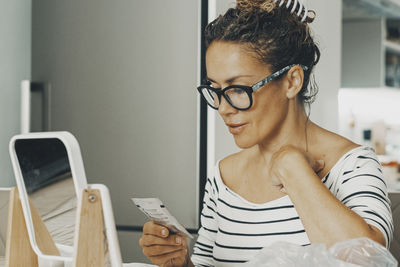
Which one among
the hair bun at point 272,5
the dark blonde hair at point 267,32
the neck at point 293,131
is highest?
the hair bun at point 272,5

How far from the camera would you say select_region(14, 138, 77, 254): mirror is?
Answer: 799mm

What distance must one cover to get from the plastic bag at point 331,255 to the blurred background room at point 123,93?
3.30 ft

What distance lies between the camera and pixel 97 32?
201cm

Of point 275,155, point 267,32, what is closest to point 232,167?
point 275,155

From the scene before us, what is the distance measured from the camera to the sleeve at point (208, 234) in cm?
138

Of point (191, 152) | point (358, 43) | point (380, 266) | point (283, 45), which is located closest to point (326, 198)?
point (380, 266)

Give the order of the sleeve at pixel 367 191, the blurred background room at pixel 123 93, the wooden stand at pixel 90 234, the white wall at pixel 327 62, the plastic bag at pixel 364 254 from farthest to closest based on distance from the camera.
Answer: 1. the white wall at pixel 327 62
2. the blurred background room at pixel 123 93
3. the sleeve at pixel 367 191
4. the plastic bag at pixel 364 254
5. the wooden stand at pixel 90 234

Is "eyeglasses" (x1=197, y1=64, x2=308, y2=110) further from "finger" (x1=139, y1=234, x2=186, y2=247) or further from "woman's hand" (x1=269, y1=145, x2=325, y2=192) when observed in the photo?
"finger" (x1=139, y1=234, x2=186, y2=247)

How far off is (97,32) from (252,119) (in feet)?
3.38

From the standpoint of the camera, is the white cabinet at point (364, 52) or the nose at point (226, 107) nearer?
the nose at point (226, 107)

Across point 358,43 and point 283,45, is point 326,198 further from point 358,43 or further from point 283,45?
point 358,43

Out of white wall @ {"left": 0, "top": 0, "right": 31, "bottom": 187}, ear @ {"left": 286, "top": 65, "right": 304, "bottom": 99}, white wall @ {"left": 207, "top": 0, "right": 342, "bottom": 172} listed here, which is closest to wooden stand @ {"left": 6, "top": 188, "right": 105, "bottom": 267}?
ear @ {"left": 286, "top": 65, "right": 304, "bottom": 99}

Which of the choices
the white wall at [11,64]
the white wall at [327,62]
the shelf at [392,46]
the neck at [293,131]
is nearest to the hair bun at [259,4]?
the neck at [293,131]

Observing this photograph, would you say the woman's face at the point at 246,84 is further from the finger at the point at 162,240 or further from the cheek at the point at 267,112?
the finger at the point at 162,240
